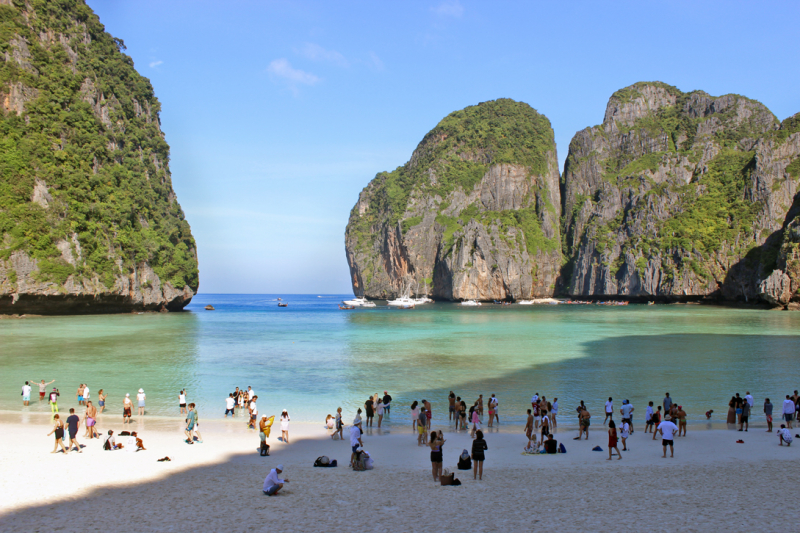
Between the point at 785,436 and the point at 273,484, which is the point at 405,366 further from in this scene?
the point at 273,484

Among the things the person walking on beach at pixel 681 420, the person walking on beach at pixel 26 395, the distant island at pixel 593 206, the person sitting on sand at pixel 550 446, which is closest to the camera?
the person sitting on sand at pixel 550 446

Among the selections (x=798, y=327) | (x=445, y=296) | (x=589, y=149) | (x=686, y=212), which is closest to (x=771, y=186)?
(x=686, y=212)

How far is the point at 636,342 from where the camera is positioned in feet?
142

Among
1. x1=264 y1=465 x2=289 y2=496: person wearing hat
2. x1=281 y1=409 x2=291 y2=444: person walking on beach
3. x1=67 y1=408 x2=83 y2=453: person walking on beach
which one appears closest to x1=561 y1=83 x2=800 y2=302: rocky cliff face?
x1=281 y1=409 x2=291 y2=444: person walking on beach

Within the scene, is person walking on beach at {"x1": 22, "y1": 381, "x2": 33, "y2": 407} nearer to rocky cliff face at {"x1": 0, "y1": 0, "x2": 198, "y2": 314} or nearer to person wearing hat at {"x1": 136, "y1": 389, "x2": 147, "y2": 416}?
person wearing hat at {"x1": 136, "y1": 389, "x2": 147, "y2": 416}

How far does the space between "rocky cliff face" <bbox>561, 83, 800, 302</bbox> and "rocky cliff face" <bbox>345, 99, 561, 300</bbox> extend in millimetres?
12418

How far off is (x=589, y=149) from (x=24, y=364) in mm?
159879

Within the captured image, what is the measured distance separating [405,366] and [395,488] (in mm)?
20758

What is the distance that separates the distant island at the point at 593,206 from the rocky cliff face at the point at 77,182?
71883 mm

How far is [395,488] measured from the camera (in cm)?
1133

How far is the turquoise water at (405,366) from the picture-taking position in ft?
75.5

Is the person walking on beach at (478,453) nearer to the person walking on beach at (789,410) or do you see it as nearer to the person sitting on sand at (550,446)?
the person sitting on sand at (550,446)

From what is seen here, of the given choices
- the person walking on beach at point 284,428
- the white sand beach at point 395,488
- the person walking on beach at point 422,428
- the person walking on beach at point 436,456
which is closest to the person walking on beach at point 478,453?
the white sand beach at point 395,488

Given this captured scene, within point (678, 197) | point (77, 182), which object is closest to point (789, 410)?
point (77, 182)
